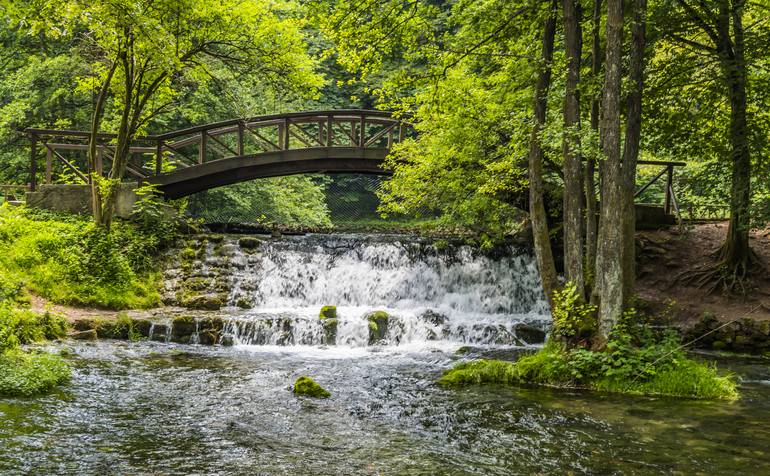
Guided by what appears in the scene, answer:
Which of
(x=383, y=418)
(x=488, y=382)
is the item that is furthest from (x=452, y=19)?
(x=383, y=418)

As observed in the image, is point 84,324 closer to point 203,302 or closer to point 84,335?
point 84,335

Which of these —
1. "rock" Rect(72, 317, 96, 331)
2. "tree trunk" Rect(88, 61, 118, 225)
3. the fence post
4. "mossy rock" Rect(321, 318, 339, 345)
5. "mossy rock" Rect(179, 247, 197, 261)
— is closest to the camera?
"rock" Rect(72, 317, 96, 331)

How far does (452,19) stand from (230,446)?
7389 millimetres

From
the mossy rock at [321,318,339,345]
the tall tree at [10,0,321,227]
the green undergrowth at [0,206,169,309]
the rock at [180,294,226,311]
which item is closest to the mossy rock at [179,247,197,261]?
the green undergrowth at [0,206,169,309]

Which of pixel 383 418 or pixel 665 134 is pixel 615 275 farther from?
pixel 665 134

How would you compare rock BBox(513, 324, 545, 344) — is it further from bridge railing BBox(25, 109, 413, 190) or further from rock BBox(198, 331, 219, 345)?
bridge railing BBox(25, 109, 413, 190)

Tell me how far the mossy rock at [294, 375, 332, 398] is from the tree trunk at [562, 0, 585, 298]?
3.87 metres

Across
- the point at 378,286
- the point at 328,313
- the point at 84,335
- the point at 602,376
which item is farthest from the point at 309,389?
the point at 378,286

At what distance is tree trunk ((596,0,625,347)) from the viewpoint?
9078 mm

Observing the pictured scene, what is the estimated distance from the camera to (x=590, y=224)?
33.8 ft

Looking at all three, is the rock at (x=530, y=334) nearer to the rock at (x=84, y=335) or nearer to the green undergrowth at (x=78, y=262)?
the green undergrowth at (x=78, y=262)

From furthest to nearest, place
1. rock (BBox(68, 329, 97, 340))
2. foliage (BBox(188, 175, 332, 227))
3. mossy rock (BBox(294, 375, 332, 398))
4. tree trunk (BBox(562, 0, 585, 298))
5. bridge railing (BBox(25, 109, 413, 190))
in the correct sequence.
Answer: foliage (BBox(188, 175, 332, 227)), bridge railing (BBox(25, 109, 413, 190)), rock (BBox(68, 329, 97, 340)), tree trunk (BBox(562, 0, 585, 298)), mossy rock (BBox(294, 375, 332, 398))

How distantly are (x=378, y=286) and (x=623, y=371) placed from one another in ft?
27.5

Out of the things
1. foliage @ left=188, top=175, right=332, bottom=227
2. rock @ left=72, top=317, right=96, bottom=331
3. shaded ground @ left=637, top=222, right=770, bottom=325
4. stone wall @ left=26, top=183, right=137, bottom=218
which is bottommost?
rock @ left=72, top=317, right=96, bottom=331
